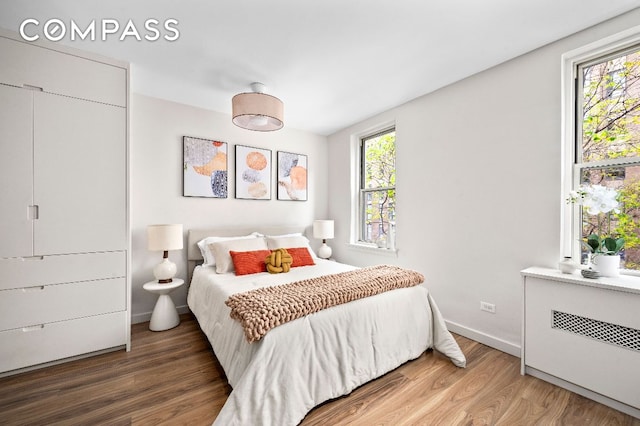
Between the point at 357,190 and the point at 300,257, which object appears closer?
the point at 300,257

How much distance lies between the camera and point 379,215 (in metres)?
3.72

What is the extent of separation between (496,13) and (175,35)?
2289 mm

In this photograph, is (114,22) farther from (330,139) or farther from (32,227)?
(330,139)

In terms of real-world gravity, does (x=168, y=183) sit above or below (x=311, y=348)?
above

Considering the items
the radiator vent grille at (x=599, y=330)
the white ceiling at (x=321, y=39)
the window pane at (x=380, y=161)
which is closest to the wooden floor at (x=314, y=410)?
the radiator vent grille at (x=599, y=330)

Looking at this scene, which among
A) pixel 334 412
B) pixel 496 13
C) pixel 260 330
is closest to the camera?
pixel 260 330

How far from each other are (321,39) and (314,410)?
2.57 meters

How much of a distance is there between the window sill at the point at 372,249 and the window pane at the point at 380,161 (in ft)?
2.82

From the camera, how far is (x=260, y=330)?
4.70ft

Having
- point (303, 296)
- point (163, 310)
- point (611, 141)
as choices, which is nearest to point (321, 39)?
point (303, 296)

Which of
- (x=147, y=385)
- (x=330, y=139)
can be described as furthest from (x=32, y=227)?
(x=330, y=139)

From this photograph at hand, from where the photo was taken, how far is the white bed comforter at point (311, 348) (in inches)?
55.6

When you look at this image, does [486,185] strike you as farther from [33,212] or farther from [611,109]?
[33,212]

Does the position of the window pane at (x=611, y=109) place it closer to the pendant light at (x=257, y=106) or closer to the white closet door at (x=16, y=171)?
the pendant light at (x=257, y=106)
